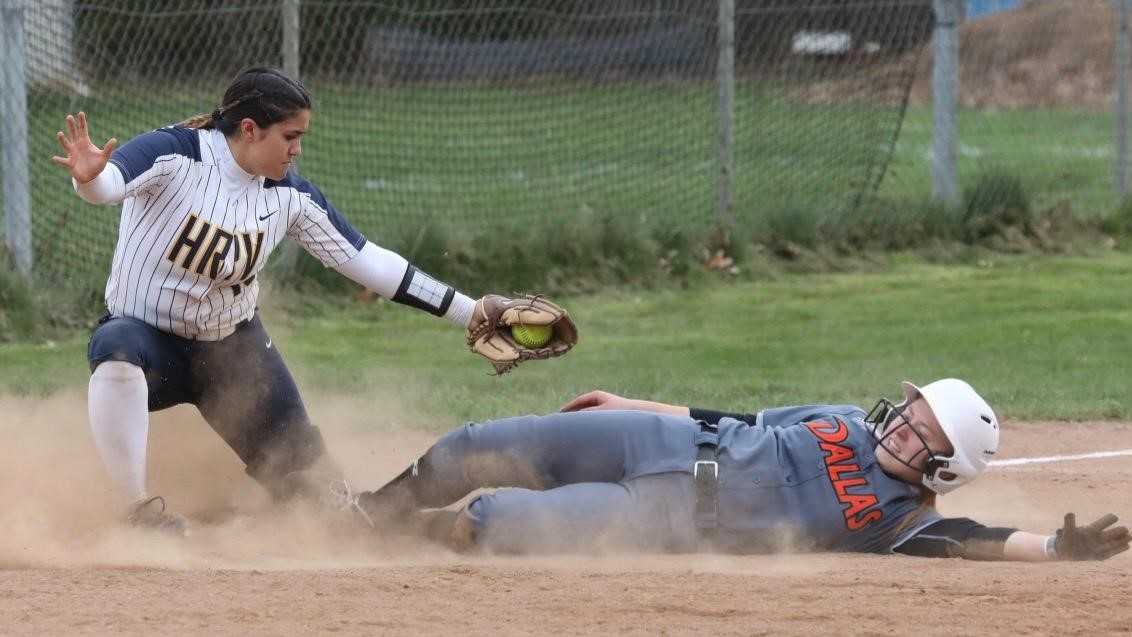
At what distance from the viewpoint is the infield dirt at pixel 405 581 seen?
4539mm

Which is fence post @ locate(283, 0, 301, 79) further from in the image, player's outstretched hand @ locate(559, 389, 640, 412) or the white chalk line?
the white chalk line

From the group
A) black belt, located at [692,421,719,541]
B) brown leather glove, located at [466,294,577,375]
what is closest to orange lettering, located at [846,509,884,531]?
black belt, located at [692,421,719,541]

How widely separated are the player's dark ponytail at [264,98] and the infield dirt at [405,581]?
152cm

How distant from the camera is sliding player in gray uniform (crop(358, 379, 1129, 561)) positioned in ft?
18.3

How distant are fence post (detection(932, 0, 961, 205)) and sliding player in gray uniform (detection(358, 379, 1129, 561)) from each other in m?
8.30

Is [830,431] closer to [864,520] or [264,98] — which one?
[864,520]

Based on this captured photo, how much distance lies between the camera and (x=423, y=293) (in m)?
6.23

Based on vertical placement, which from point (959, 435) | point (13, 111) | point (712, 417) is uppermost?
point (13, 111)

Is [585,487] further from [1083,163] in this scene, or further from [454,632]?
[1083,163]

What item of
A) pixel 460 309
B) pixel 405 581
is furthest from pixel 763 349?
pixel 405 581

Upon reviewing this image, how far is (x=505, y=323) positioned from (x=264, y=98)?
4.23 feet

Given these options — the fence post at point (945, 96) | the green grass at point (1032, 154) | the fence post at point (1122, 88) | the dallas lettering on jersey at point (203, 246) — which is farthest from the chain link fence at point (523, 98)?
the dallas lettering on jersey at point (203, 246)

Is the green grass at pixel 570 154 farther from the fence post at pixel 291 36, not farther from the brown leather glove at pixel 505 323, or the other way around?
the brown leather glove at pixel 505 323

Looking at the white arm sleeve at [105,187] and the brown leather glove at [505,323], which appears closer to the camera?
the white arm sleeve at [105,187]
